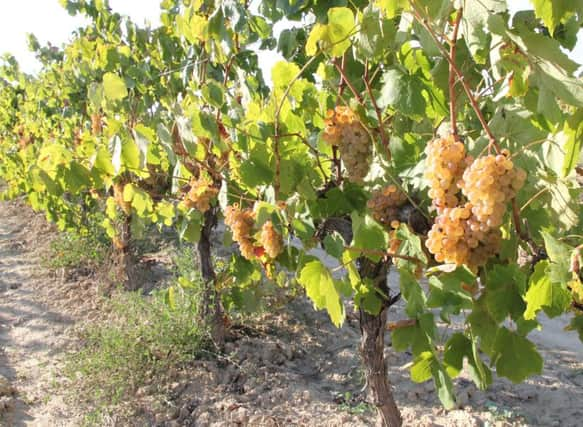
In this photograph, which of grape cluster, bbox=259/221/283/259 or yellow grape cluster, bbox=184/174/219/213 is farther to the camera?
yellow grape cluster, bbox=184/174/219/213

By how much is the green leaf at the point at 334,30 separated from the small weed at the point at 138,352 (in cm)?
265

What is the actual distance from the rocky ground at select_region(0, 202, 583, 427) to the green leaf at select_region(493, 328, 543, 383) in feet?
6.01

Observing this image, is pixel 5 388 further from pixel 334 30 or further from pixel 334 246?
pixel 334 30

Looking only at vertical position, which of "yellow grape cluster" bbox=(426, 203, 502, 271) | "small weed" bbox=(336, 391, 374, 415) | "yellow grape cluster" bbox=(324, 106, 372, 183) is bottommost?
"small weed" bbox=(336, 391, 374, 415)

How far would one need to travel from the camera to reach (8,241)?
7430 mm

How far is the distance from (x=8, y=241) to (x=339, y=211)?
6.98 m

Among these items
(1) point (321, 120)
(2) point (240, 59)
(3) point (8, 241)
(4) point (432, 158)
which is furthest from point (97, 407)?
(3) point (8, 241)

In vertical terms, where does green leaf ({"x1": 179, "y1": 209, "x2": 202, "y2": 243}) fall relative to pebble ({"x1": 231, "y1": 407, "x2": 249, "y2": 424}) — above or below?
above

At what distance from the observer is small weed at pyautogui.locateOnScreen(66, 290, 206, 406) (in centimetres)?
366

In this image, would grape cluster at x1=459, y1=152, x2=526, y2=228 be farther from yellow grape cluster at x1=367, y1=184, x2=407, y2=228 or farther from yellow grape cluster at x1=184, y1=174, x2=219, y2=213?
yellow grape cluster at x1=184, y1=174, x2=219, y2=213

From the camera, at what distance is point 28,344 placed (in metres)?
4.56

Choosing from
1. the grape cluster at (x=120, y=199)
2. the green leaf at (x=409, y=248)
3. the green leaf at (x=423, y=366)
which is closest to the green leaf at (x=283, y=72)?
the green leaf at (x=409, y=248)

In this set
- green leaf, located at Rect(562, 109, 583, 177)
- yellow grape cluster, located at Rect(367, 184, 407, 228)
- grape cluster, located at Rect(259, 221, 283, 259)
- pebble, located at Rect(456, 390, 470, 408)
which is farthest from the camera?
pebble, located at Rect(456, 390, 470, 408)

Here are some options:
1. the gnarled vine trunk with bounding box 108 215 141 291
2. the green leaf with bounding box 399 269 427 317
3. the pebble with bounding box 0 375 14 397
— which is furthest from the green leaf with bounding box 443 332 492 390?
the gnarled vine trunk with bounding box 108 215 141 291
